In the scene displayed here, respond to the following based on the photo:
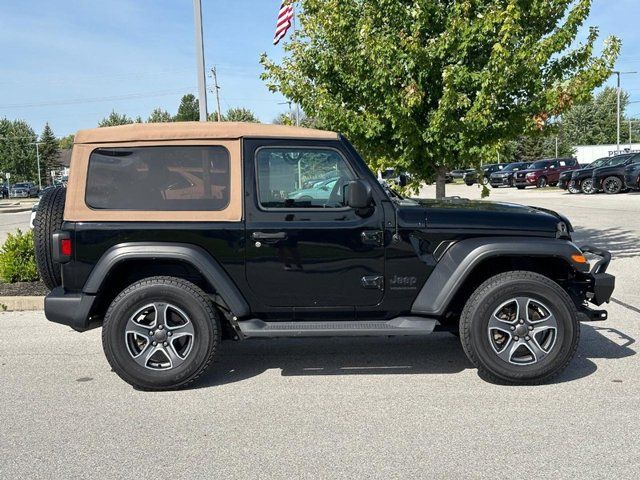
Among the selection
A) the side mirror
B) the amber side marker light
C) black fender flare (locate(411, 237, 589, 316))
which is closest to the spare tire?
the side mirror

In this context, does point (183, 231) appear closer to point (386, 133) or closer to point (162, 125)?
point (162, 125)

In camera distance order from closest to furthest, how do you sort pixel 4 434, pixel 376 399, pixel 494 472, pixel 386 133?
pixel 494 472 → pixel 4 434 → pixel 376 399 → pixel 386 133

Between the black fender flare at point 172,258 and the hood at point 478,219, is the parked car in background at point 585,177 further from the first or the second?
the black fender flare at point 172,258

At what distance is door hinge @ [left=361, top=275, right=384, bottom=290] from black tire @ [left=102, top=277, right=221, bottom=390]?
115cm

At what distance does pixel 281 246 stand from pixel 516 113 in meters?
5.18

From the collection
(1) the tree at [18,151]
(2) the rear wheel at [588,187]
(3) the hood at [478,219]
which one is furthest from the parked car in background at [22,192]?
(3) the hood at [478,219]

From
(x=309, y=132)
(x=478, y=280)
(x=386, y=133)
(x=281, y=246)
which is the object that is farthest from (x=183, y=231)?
(x=386, y=133)

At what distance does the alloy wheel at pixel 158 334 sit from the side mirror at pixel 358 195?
150cm

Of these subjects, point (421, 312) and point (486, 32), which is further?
point (486, 32)

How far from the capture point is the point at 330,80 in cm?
859

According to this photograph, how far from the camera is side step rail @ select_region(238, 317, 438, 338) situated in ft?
14.3

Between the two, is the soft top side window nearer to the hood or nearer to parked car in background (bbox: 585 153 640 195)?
the hood

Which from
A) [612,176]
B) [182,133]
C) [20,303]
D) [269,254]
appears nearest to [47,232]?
[182,133]

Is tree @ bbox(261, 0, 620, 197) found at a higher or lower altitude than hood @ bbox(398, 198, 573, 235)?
higher
